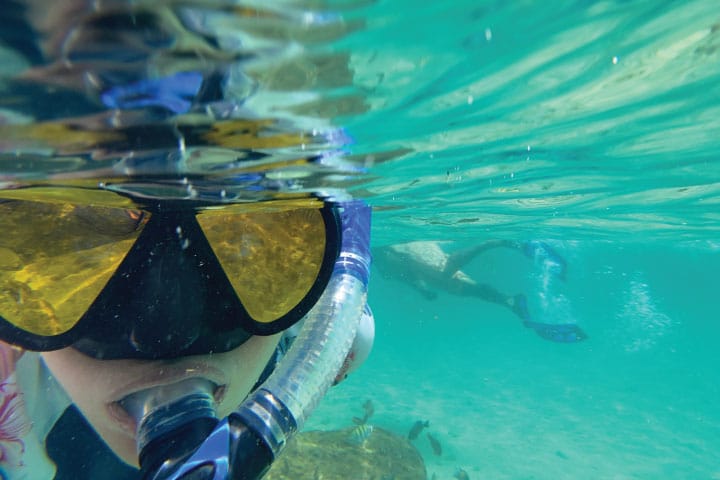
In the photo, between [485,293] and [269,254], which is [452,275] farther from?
[269,254]

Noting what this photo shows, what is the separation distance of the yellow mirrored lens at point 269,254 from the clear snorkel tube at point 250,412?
0.23 metres

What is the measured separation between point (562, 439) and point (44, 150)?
83.5 feet

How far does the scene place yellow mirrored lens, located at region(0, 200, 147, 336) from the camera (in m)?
2.85

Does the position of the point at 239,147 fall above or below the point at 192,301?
above

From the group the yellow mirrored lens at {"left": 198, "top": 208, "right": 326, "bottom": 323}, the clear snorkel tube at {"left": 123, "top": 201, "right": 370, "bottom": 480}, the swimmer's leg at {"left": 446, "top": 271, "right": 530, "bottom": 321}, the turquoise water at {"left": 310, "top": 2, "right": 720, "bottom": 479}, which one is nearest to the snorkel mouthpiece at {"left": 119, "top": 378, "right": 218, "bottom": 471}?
the clear snorkel tube at {"left": 123, "top": 201, "right": 370, "bottom": 480}

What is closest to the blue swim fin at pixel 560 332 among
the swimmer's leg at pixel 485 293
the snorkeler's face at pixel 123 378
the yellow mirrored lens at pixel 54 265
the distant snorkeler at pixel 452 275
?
the distant snorkeler at pixel 452 275

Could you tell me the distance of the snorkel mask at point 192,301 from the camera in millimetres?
2445

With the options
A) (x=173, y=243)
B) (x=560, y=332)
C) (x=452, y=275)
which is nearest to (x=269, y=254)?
(x=173, y=243)

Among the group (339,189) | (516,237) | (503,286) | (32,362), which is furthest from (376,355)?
(32,362)

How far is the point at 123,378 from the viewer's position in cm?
272

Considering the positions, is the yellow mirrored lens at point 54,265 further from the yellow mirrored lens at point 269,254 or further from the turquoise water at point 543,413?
the turquoise water at point 543,413

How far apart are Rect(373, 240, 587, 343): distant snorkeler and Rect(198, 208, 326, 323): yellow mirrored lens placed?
858 inches

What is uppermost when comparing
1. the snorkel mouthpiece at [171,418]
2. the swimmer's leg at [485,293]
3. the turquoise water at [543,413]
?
the snorkel mouthpiece at [171,418]

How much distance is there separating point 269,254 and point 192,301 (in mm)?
841
